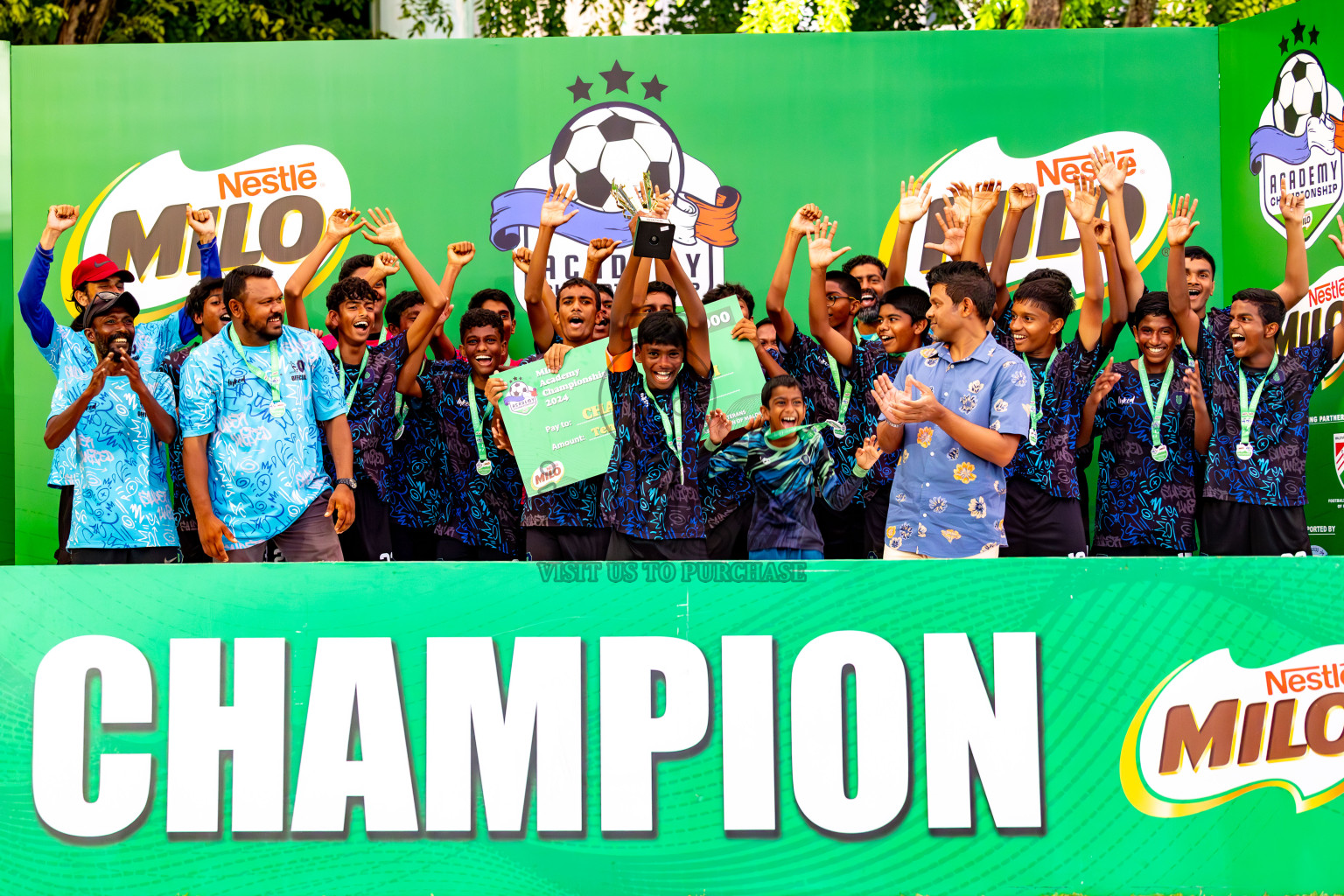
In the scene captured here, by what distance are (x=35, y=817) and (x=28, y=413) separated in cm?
417

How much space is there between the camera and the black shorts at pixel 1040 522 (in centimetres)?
552

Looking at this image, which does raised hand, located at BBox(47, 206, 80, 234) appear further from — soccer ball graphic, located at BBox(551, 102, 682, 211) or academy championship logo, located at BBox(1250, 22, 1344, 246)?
academy championship logo, located at BBox(1250, 22, 1344, 246)

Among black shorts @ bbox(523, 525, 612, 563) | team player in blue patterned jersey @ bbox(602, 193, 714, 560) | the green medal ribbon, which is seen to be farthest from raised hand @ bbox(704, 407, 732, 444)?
the green medal ribbon

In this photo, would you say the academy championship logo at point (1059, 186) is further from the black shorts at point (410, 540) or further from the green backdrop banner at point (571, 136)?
the black shorts at point (410, 540)

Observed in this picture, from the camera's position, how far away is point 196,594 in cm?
367

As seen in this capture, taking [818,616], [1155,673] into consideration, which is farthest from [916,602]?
[1155,673]

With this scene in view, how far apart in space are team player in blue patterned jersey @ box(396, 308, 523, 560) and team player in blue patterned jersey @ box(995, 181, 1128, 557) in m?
2.43

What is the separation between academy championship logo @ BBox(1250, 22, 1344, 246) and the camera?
6457mm

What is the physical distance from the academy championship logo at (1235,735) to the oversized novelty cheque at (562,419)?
256 cm

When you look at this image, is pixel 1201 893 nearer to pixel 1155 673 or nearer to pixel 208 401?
pixel 1155 673

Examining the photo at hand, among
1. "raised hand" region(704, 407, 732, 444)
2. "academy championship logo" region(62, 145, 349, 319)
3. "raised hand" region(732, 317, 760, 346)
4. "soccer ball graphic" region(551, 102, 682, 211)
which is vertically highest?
"soccer ball graphic" region(551, 102, 682, 211)

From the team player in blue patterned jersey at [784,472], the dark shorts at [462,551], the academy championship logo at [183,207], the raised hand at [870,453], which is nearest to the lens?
the raised hand at [870,453]

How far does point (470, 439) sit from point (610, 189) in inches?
78.5

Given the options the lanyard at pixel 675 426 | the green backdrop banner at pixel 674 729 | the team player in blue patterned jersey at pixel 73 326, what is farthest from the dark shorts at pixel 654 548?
the team player in blue patterned jersey at pixel 73 326
